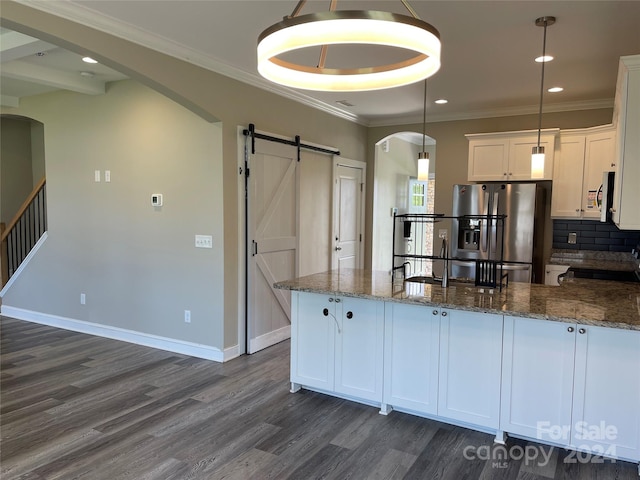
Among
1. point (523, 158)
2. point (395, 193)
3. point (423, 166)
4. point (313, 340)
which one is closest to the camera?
point (313, 340)

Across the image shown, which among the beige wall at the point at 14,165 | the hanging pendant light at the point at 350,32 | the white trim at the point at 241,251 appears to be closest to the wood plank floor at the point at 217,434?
the white trim at the point at 241,251

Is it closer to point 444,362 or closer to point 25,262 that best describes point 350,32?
point 444,362

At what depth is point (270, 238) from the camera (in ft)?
15.3

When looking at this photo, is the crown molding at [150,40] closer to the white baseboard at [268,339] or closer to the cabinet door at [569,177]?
the white baseboard at [268,339]

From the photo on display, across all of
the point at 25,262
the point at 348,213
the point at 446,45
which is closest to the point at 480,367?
the point at 446,45

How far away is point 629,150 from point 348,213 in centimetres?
372

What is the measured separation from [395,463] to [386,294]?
1015mm

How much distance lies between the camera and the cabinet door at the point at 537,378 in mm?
2588

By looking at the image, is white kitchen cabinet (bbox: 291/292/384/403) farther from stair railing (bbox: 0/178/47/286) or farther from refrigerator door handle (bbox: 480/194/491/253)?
stair railing (bbox: 0/178/47/286)

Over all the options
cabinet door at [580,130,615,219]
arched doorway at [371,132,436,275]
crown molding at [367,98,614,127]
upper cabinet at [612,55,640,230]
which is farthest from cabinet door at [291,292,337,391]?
crown molding at [367,98,614,127]

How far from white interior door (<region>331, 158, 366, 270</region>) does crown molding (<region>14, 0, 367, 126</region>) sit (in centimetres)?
127

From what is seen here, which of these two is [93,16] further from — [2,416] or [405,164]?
[405,164]

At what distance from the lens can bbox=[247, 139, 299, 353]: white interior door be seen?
4.45 m

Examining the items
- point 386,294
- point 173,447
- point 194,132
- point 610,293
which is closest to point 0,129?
point 194,132
